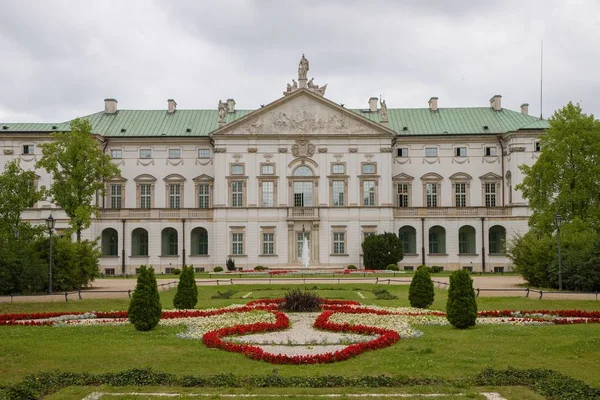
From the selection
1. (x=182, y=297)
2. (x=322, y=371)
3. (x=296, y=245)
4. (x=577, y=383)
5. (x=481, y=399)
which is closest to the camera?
(x=481, y=399)

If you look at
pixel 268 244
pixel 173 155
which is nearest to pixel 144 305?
pixel 268 244

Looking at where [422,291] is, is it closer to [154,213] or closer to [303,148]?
[303,148]

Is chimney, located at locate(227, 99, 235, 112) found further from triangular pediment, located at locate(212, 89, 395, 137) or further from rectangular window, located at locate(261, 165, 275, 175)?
rectangular window, located at locate(261, 165, 275, 175)

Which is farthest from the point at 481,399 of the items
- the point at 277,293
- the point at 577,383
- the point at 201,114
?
the point at 201,114

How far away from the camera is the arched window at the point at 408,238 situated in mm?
69188

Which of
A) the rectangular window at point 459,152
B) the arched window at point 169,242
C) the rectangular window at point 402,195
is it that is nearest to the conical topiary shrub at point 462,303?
the rectangular window at point 402,195

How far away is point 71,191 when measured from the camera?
173 ft

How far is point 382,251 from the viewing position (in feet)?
200

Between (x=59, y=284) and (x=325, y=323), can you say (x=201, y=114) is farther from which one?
(x=325, y=323)

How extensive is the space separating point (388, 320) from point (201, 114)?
5464 cm

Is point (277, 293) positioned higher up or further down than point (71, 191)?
further down

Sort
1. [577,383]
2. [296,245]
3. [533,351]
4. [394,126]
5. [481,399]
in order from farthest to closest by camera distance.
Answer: [394,126] < [296,245] < [533,351] < [577,383] < [481,399]

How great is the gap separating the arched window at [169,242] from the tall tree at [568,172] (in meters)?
35.6

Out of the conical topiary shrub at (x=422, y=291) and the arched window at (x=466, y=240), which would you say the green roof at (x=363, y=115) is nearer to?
the arched window at (x=466, y=240)
